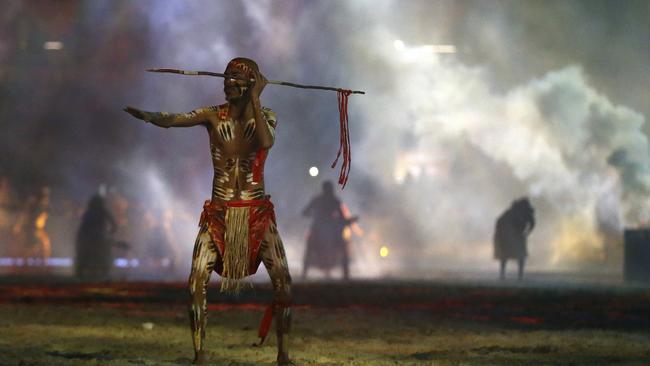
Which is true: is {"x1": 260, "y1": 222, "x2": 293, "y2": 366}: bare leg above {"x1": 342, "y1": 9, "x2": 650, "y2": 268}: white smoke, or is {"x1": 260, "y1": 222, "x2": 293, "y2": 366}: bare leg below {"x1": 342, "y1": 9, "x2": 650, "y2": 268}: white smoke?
below

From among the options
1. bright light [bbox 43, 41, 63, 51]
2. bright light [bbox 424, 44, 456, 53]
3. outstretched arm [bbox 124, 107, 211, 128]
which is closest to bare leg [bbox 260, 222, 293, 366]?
outstretched arm [bbox 124, 107, 211, 128]

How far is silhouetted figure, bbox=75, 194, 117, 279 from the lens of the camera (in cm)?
2808

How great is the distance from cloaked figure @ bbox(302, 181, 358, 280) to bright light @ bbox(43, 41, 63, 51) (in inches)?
954

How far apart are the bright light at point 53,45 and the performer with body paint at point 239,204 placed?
41.9m

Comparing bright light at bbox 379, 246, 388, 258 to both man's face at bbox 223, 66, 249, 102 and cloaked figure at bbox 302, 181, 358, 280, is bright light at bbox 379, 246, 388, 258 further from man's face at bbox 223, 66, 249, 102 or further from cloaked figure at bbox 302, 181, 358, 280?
man's face at bbox 223, 66, 249, 102

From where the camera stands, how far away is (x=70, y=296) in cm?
1803

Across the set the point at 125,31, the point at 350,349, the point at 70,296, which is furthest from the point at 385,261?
the point at 350,349

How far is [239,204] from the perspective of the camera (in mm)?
8586

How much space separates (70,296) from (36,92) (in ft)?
115

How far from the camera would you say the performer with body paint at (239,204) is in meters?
8.52

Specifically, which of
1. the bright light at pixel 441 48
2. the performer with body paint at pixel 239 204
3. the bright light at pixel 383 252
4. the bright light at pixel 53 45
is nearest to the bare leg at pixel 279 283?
the performer with body paint at pixel 239 204

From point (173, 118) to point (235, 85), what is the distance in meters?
0.57

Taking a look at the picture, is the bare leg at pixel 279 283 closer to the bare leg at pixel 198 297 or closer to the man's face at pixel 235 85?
the bare leg at pixel 198 297

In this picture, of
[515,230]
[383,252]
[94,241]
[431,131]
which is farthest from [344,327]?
[431,131]
